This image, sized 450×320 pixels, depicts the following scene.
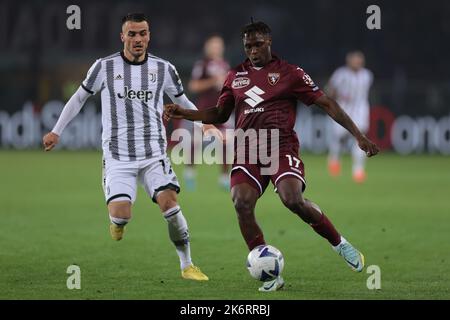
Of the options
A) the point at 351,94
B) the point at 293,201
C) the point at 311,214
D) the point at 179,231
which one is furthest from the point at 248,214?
the point at 351,94

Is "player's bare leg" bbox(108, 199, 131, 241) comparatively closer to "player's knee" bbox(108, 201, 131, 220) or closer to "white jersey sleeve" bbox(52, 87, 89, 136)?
"player's knee" bbox(108, 201, 131, 220)

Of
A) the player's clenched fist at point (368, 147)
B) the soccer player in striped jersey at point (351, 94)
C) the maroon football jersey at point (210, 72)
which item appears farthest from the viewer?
the soccer player in striped jersey at point (351, 94)

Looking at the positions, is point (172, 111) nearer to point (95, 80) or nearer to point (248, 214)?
point (95, 80)

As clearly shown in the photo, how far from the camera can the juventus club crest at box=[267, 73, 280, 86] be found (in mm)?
8133

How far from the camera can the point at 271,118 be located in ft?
26.6

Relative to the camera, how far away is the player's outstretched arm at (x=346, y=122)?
7.84 metres

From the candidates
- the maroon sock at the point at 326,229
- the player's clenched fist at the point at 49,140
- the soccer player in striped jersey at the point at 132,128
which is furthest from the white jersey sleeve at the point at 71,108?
the maroon sock at the point at 326,229

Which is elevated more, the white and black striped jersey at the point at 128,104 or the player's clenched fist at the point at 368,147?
the white and black striped jersey at the point at 128,104

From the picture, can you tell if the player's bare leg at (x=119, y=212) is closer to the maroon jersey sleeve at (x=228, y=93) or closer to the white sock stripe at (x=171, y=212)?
the white sock stripe at (x=171, y=212)

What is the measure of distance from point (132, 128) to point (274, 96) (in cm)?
124

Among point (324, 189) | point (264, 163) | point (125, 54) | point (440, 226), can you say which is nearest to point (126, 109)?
point (125, 54)
